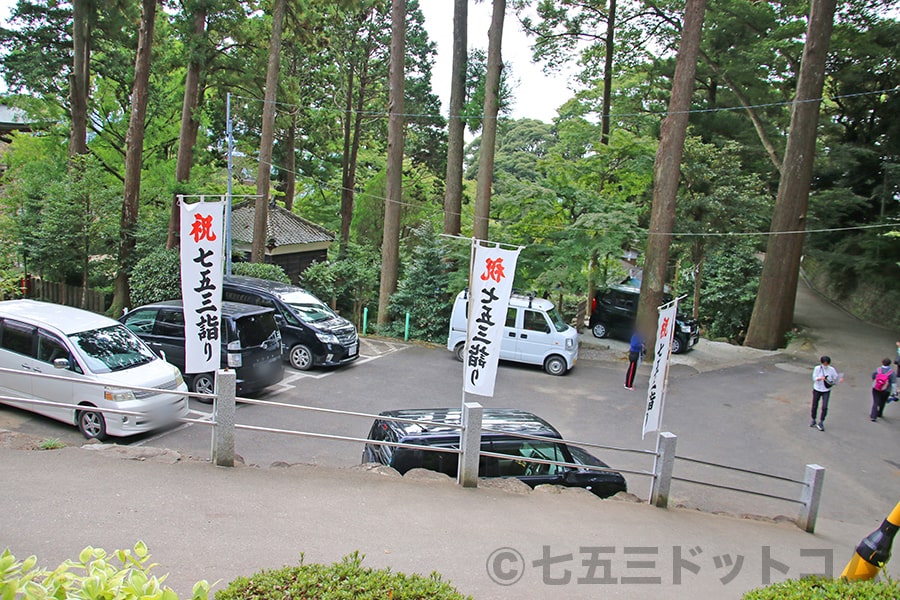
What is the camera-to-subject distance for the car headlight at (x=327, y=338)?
13.3 meters

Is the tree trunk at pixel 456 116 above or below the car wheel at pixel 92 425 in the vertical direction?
above

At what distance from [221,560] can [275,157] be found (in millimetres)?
27189

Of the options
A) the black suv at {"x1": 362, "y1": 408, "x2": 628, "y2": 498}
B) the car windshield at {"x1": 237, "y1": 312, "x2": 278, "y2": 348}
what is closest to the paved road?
the black suv at {"x1": 362, "y1": 408, "x2": 628, "y2": 498}

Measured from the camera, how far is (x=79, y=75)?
19969 mm

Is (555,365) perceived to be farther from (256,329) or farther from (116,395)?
(116,395)

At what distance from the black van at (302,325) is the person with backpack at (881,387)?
1157 cm

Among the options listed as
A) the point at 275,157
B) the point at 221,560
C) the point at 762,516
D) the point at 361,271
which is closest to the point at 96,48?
the point at 275,157

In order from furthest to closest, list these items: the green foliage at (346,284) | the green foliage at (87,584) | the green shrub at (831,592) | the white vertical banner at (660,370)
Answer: the green foliage at (346,284)
the white vertical banner at (660,370)
the green shrub at (831,592)
the green foliage at (87,584)

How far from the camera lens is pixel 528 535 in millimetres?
5555

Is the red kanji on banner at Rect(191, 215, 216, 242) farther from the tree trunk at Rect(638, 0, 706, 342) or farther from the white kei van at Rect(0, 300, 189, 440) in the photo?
the tree trunk at Rect(638, 0, 706, 342)

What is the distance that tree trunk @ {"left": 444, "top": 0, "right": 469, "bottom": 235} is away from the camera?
19031 mm

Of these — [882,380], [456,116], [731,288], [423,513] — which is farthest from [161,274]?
[731,288]

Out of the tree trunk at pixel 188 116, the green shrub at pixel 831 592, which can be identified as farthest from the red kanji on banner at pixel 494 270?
the tree trunk at pixel 188 116

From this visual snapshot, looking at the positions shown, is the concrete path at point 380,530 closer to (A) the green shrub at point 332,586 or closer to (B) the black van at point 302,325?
(A) the green shrub at point 332,586
